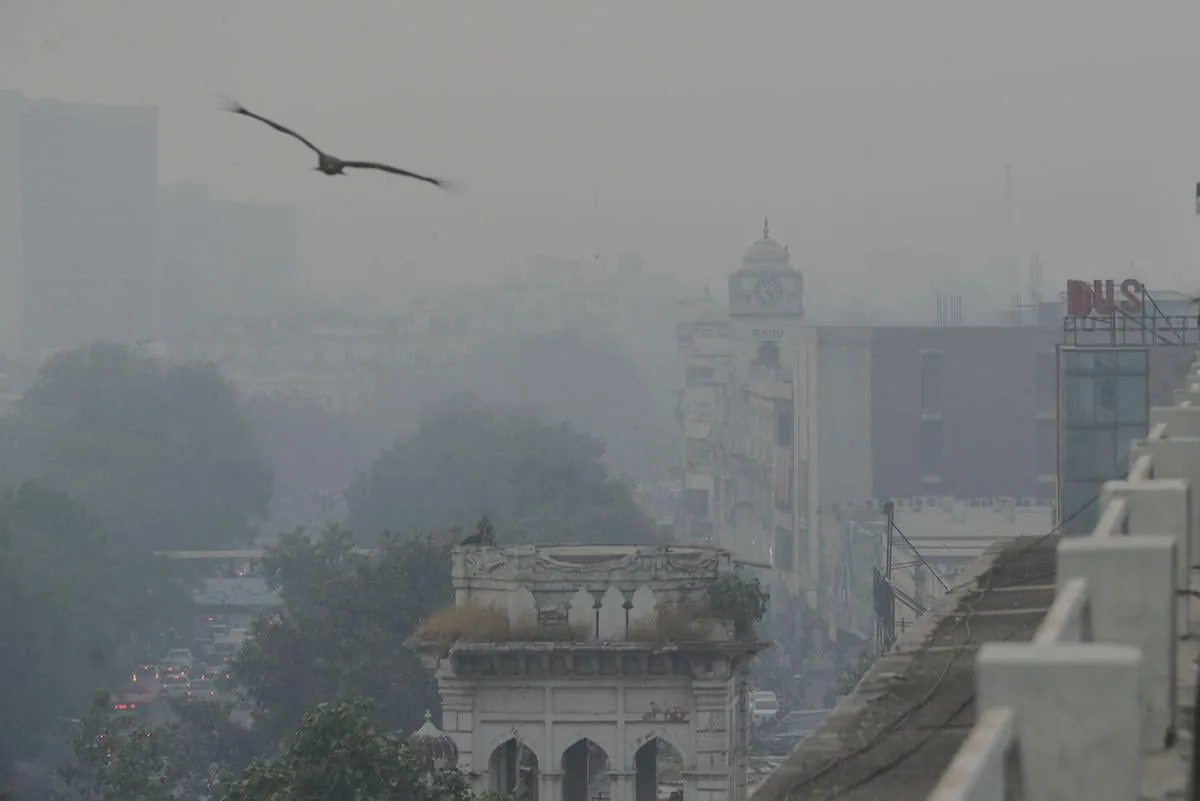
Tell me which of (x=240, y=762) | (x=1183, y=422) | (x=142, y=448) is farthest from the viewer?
(x=142, y=448)

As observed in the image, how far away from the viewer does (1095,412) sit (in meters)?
35.8

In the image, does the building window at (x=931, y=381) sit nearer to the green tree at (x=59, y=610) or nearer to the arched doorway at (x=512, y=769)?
the green tree at (x=59, y=610)

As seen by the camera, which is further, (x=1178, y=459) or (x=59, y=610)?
(x=59, y=610)

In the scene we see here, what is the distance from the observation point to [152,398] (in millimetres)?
118000

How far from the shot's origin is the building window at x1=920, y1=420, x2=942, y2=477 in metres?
96.1

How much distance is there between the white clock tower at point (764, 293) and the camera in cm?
13700

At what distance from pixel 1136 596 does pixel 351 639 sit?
41.9 m

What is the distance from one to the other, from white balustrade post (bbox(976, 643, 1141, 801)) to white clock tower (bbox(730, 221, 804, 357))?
129 m

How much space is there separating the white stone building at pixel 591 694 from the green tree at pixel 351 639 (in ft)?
67.4

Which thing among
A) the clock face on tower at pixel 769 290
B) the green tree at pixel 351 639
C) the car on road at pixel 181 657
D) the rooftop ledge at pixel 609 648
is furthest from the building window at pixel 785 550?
the rooftop ledge at pixel 609 648

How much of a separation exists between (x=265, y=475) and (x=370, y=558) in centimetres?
5698

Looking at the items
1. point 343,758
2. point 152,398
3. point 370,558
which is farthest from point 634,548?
point 152,398

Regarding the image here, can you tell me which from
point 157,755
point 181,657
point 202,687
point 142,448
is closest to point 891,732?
point 157,755

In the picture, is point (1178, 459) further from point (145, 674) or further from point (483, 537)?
point (145, 674)
